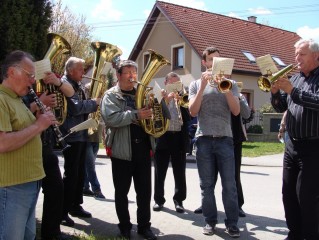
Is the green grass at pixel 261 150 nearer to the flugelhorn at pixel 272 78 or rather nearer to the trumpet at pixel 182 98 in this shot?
the trumpet at pixel 182 98

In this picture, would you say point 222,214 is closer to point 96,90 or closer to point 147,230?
point 147,230

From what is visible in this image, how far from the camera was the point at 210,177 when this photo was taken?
520 cm

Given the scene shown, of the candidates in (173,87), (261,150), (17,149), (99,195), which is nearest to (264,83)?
(173,87)

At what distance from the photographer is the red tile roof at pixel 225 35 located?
80.3ft

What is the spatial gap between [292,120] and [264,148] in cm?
1360

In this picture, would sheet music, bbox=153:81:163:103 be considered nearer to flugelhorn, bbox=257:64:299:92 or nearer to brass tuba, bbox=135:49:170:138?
brass tuba, bbox=135:49:170:138

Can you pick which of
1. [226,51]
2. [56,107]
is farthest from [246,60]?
[56,107]

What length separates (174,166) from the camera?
673 cm

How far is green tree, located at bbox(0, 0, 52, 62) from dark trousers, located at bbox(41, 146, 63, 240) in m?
1.27

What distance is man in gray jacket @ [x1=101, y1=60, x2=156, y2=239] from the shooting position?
494 cm

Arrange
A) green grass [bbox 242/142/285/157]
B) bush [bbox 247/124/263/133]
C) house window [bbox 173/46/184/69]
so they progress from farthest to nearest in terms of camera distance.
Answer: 1. house window [bbox 173/46/184/69]
2. bush [bbox 247/124/263/133]
3. green grass [bbox 242/142/285/157]

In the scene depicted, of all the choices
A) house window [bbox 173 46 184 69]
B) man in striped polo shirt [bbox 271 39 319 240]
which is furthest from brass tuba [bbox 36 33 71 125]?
house window [bbox 173 46 184 69]

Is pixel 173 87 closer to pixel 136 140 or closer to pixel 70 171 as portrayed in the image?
pixel 136 140

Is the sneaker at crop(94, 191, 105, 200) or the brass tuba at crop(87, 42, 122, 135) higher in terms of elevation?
the brass tuba at crop(87, 42, 122, 135)
